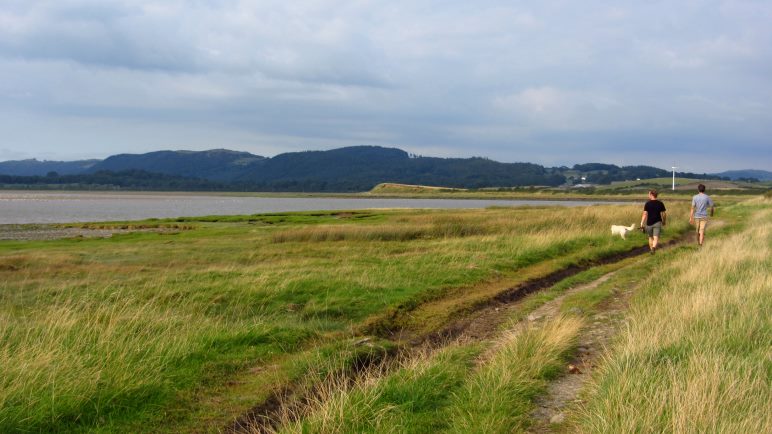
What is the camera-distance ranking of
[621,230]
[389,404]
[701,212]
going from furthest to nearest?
Answer: 1. [621,230]
2. [701,212]
3. [389,404]

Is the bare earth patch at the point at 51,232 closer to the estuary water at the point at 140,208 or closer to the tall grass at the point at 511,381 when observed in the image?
the estuary water at the point at 140,208

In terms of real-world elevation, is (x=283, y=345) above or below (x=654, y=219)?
below

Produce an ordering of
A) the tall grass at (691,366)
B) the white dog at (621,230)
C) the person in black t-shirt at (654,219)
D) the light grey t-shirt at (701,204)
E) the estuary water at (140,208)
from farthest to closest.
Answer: the estuary water at (140,208), the white dog at (621,230), the light grey t-shirt at (701,204), the person in black t-shirt at (654,219), the tall grass at (691,366)

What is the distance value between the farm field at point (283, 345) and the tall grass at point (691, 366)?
0.67 metres

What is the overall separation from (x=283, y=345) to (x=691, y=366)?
5911mm

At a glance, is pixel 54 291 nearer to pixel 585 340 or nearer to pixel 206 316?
pixel 206 316

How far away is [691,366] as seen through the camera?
20.8ft

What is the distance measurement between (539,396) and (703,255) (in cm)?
1177

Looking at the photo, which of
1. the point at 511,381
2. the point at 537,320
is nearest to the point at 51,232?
the point at 537,320

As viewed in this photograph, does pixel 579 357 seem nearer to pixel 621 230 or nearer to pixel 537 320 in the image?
pixel 537 320

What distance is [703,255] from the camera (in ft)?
53.3

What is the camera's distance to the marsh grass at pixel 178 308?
6953mm

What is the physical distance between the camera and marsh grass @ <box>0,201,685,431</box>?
6.95 meters

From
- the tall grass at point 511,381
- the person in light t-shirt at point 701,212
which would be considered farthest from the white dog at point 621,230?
the tall grass at point 511,381
